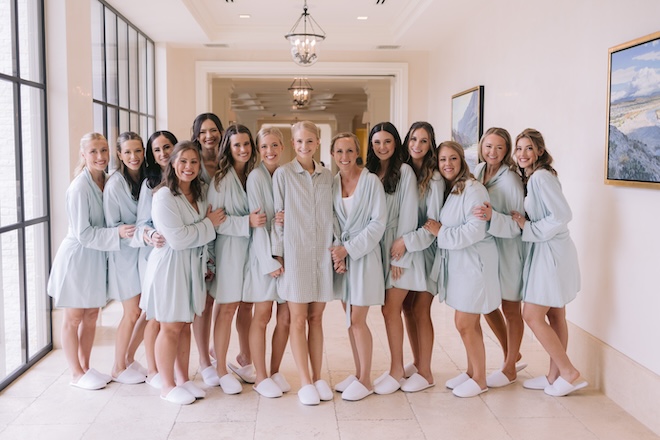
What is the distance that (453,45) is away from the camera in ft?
23.9

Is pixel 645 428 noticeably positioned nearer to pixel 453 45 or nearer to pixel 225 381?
pixel 225 381

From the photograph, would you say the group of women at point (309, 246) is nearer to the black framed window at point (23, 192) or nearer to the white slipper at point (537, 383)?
the white slipper at point (537, 383)

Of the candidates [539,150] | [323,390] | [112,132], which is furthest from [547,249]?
[112,132]

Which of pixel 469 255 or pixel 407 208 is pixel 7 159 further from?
pixel 469 255

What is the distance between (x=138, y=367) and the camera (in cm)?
390

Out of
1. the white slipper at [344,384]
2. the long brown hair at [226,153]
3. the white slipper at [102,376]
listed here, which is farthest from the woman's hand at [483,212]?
the white slipper at [102,376]

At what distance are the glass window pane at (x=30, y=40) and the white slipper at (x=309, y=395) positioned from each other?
8.62 ft

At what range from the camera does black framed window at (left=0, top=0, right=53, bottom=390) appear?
374cm

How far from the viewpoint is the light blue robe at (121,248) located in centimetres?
360

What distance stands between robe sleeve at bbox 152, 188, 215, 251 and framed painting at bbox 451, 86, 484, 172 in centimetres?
342

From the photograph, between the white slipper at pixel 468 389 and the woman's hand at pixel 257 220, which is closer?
the woman's hand at pixel 257 220

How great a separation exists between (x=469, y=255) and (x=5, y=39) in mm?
3012

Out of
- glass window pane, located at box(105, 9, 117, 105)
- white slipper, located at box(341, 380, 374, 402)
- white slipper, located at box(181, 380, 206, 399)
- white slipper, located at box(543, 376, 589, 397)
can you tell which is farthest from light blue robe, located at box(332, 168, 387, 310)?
glass window pane, located at box(105, 9, 117, 105)

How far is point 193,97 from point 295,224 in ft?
18.0
